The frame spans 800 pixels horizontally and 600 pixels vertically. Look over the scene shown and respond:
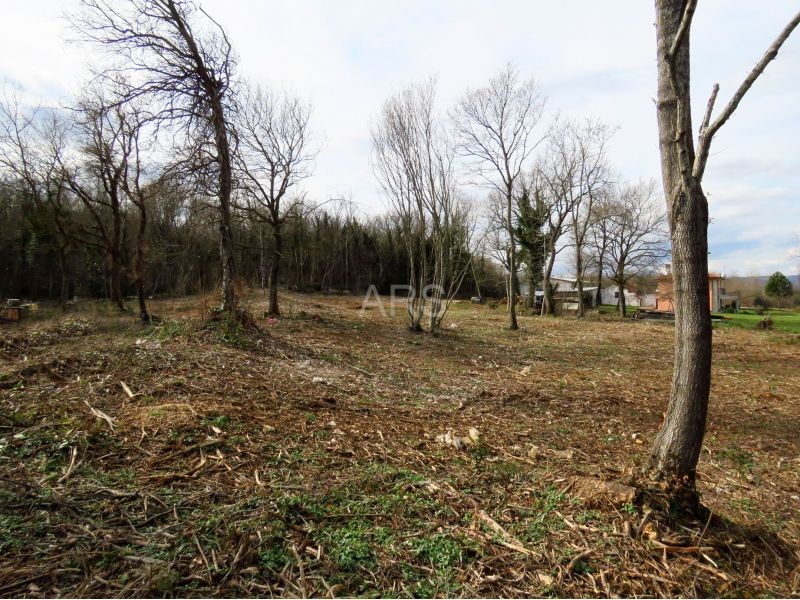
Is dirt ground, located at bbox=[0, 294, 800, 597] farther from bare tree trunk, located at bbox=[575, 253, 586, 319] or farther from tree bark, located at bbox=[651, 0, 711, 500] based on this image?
bare tree trunk, located at bbox=[575, 253, 586, 319]

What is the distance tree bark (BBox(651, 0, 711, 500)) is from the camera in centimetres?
272

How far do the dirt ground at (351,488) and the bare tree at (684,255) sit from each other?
1.06 feet

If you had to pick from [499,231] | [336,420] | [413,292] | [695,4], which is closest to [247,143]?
[413,292]

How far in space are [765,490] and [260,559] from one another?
13.2ft

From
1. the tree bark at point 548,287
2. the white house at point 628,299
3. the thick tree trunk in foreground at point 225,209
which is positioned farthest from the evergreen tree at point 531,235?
the thick tree trunk in foreground at point 225,209

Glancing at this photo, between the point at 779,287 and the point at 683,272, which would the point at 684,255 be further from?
the point at 779,287

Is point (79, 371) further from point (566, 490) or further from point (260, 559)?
point (566, 490)

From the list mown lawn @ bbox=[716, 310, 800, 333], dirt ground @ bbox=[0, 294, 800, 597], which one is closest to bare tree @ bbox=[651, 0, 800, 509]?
dirt ground @ bbox=[0, 294, 800, 597]

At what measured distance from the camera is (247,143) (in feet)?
43.8

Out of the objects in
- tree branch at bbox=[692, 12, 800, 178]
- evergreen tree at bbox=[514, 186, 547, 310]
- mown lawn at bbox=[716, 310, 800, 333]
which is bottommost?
mown lawn at bbox=[716, 310, 800, 333]

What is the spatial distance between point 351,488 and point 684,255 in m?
2.85

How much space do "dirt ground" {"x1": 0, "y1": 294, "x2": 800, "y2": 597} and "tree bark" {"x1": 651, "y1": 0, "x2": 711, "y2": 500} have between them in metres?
0.32

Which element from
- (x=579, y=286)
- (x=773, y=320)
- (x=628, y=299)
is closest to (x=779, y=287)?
(x=628, y=299)

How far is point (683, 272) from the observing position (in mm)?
2770
